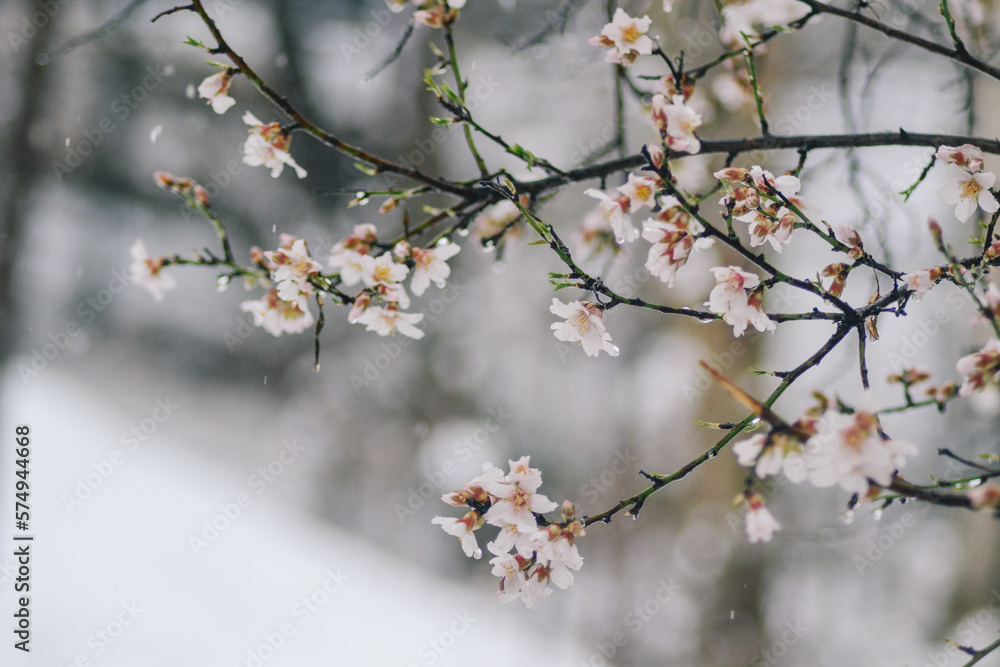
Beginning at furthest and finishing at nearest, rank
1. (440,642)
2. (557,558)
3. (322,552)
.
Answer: (322,552)
(440,642)
(557,558)

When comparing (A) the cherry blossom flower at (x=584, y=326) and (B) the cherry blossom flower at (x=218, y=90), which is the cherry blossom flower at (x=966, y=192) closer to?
(A) the cherry blossom flower at (x=584, y=326)

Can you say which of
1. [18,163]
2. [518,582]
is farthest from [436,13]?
[18,163]

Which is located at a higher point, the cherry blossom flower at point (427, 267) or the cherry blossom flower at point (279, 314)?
the cherry blossom flower at point (427, 267)

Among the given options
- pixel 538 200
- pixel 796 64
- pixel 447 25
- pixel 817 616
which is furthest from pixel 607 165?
pixel 817 616

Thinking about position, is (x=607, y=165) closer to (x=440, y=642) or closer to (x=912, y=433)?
Result: (x=912, y=433)

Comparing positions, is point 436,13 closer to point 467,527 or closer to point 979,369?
point 467,527

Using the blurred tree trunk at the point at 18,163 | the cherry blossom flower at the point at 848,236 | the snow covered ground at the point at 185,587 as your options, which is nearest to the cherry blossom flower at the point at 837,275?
the cherry blossom flower at the point at 848,236
